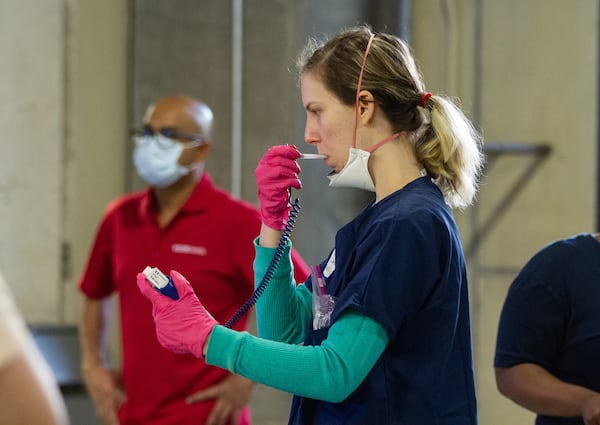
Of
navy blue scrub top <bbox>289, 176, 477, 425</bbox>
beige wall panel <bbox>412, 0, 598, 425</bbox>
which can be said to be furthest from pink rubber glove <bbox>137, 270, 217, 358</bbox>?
beige wall panel <bbox>412, 0, 598, 425</bbox>

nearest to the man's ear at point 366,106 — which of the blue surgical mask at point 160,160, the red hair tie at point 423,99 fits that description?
the red hair tie at point 423,99

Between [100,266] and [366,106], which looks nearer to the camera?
[366,106]

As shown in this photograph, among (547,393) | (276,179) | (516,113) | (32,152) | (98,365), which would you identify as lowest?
(98,365)

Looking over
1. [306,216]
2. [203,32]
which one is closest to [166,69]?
[203,32]

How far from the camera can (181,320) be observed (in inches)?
64.6

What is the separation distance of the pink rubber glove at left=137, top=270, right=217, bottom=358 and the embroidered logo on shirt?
1.23 metres

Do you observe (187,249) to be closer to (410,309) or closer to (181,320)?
(181,320)

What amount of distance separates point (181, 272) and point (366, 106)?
1.30 metres

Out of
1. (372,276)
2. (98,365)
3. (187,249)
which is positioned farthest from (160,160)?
(372,276)

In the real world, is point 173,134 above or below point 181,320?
above

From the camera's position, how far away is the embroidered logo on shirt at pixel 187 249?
2.93 meters

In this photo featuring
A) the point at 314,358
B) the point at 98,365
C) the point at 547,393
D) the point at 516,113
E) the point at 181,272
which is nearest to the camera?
the point at 314,358

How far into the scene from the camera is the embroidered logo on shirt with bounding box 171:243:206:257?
9.61 ft

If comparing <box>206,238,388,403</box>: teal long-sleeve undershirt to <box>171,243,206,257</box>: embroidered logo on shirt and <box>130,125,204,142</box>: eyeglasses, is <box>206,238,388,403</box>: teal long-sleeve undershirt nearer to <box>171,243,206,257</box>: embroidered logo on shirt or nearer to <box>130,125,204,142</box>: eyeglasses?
<box>171,243,206,257</box>: embroidered logo on shirt
